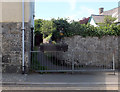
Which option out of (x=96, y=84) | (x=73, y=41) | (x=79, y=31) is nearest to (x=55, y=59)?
(x=73, y=41)

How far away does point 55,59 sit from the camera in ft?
27.1

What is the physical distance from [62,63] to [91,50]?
202 cm

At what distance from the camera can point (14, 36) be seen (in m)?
Result: 7.58

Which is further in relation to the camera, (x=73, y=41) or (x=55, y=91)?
(x=73, y=41)

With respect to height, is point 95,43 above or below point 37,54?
above

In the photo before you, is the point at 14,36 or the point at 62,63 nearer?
the point at 14,36

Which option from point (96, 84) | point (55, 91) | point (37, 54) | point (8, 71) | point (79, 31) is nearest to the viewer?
point (55, 91)

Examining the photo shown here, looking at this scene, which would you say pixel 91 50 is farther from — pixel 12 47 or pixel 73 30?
pixel 12 47

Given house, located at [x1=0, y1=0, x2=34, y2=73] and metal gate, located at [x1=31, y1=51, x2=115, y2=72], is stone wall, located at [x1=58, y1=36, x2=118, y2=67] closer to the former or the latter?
metal gate, located at [x1=31, y1=51, x2=115, y2=72]

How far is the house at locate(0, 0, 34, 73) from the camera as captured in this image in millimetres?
7488

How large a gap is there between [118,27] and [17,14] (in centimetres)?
595

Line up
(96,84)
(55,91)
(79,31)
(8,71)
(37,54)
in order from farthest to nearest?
(79,31)
(37,54)
(8,71)
(96,84)
(55,91)

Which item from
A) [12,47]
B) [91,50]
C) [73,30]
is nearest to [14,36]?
[12,47]

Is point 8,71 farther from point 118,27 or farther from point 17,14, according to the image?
point 118,27
